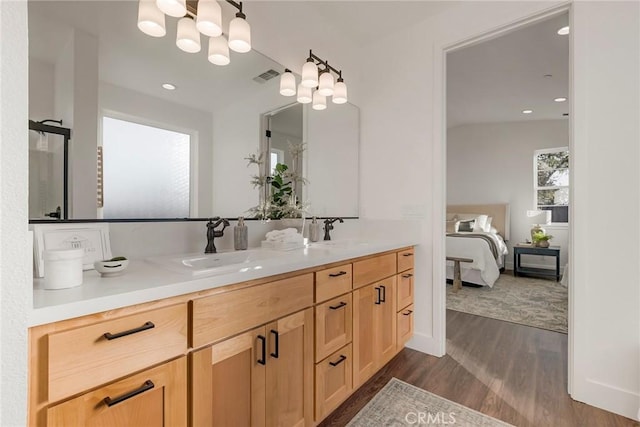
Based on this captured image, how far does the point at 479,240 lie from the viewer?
4.17m

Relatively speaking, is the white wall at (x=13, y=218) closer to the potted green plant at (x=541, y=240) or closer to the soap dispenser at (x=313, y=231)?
the soap dispenser at (x=313, y=231)

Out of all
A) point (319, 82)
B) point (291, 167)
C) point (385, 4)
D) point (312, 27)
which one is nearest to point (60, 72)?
point (291, 167)

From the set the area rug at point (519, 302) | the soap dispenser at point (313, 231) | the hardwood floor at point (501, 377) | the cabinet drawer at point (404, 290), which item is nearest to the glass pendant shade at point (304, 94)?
the soap dispenser at point (313, 231)

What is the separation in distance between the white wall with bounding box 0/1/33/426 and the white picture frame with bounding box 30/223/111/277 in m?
0.39

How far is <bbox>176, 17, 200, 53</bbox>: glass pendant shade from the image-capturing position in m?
1.43

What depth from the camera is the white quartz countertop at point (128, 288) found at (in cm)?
70

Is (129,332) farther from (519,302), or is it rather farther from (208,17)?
(519,302)

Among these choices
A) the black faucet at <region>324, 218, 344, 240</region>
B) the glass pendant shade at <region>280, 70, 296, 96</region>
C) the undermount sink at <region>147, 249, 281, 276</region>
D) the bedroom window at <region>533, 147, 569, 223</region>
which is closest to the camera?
the undermount sink at <region>147, 249, 281, 276</region>

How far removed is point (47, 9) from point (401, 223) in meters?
2.33

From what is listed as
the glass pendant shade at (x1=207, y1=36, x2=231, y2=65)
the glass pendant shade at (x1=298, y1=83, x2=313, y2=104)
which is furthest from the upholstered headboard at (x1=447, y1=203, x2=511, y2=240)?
the glass pendant shade at (x1=207, y1=36, x2=231, y2=65)

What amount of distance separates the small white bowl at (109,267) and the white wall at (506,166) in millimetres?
6302

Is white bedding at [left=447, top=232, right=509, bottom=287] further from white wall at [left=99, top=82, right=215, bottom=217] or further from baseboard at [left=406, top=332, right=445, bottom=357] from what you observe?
white wall at [left=99, top=82, right=215, bottom=217]

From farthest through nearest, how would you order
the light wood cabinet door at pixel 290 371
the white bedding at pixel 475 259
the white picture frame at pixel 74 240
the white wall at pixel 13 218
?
the white bedding at pixel 475 259, the light wood cabinet door at pixel 290 371, the white picture frame at pixel 74 240, the white wall at pixel 13 218

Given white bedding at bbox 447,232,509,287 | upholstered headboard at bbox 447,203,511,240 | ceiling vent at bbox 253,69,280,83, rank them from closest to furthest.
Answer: ceiling vent at bbox 253,69,280,83 < white bedding at bbox 447,232,509,287 < upholstered headboard at bbox 447,203,511,240
